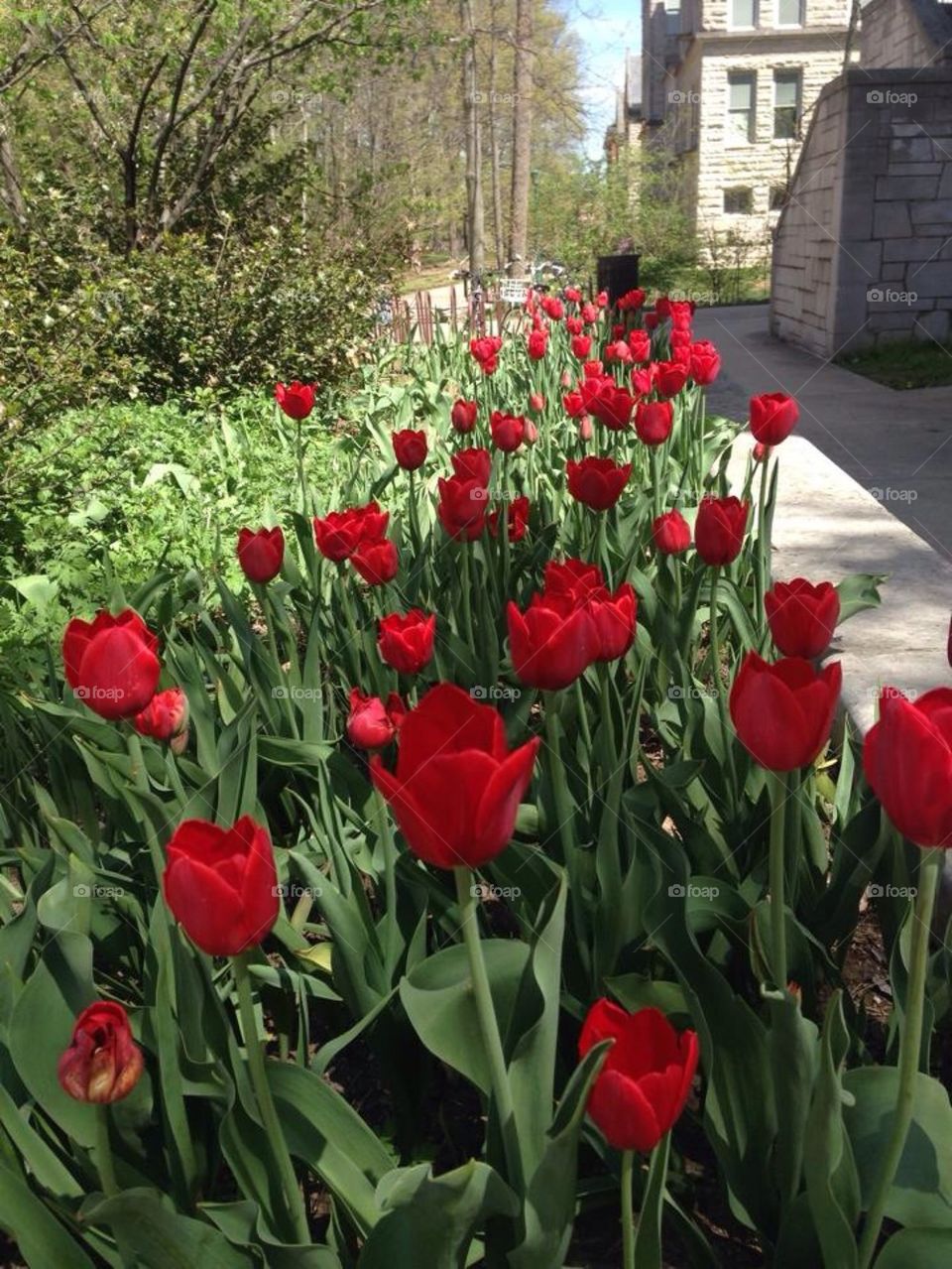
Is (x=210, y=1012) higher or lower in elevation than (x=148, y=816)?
lower

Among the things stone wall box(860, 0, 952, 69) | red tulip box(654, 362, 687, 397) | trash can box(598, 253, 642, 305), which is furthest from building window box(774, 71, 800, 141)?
red tulip box(654, 362, 687, 397)

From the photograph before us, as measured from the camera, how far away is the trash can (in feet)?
28.2

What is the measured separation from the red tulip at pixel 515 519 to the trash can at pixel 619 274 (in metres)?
6.15

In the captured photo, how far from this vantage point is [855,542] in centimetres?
329

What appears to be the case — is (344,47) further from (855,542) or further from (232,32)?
(855,542)

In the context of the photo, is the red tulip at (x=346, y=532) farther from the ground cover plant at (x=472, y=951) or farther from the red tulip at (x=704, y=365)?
the red tulip at (x=704, y=365)

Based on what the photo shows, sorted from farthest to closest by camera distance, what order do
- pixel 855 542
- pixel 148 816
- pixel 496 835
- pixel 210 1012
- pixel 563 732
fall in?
1. pixel 855 542
2. pixel 563 732
3. pixel 148 816
4. pixel 210 1012
5. pixel 496 835

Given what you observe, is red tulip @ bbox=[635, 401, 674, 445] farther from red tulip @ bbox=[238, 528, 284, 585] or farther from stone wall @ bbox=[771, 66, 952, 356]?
stone wall @ bbox=[771, 66, 952, 356]

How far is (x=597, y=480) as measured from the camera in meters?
2.12

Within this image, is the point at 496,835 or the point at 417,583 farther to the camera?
the point at 417,583

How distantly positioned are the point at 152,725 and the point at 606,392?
1.68 m

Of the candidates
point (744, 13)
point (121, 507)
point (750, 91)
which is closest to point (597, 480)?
point (121, 507)

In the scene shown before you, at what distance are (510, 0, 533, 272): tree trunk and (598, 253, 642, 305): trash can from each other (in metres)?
6.65

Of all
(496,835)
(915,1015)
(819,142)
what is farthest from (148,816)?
(819,142)
